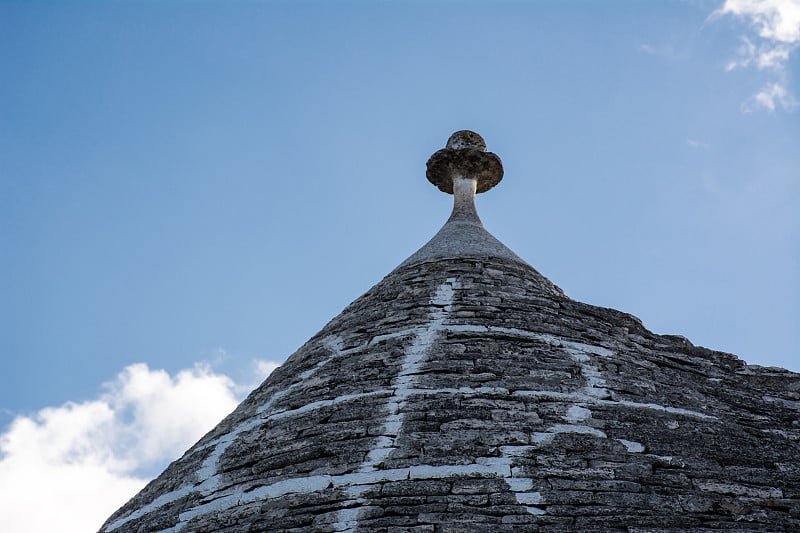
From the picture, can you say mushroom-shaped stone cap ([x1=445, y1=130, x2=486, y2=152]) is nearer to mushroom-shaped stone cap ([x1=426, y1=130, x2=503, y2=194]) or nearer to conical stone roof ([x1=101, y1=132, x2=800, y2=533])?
mushroom-shaped stone cap ([x1=426, y1=130, x2=503, y2=194])

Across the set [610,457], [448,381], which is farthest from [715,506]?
[448,381]

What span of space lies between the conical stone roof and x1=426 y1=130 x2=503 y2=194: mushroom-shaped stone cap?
3151 mm

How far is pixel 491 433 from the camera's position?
4.69 meters

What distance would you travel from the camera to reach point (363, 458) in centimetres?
463

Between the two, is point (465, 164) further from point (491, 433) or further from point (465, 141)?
point (491, 433)

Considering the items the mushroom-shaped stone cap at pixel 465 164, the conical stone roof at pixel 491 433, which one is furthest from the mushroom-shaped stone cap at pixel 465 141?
the conical stone roof at pixel 491 433

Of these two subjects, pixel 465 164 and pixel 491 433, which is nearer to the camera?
pixel 491 433

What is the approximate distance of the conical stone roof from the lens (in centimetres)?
424

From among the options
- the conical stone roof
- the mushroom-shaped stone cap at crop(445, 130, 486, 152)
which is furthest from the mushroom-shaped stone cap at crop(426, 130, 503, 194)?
the conical stone roof

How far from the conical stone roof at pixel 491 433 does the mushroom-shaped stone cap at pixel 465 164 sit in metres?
3.15

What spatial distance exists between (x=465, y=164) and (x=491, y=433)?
570 cm

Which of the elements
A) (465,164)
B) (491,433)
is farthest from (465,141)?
(491,433)

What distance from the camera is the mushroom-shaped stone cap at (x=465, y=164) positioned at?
32.8ft

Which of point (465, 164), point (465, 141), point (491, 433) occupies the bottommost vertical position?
point (491, 433)
